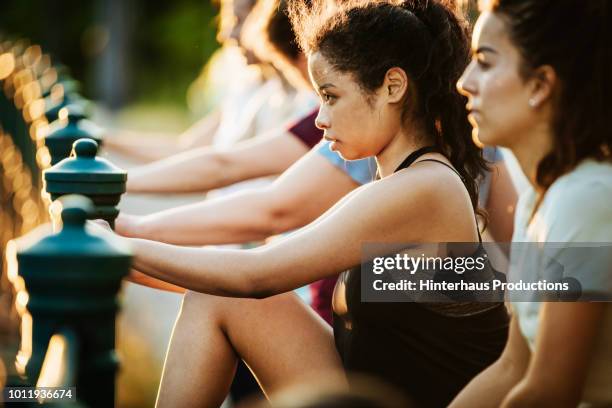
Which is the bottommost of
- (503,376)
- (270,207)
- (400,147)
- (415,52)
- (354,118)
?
(270,207)

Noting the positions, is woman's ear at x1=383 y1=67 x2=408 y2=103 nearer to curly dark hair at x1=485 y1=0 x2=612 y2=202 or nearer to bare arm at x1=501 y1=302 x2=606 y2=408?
curly dark hair at x1=485 y1=0 x2=612 y2=202

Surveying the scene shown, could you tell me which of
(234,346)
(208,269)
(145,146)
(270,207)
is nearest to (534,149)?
(208,269)

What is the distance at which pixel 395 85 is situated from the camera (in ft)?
9.16

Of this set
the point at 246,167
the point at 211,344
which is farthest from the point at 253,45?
the point at 211,344

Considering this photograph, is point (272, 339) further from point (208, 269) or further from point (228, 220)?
point (228, 220)

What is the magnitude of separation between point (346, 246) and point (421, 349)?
39cm

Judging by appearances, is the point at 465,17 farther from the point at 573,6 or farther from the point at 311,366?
the point at 311,366

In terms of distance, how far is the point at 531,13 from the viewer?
7.39 ft

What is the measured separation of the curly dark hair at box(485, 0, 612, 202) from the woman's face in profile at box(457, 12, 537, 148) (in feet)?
0.17

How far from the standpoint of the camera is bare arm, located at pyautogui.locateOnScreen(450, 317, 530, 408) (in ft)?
7.54

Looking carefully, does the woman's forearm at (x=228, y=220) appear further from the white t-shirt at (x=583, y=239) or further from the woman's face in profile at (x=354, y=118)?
the white t-shirt at (x=583, y=239)

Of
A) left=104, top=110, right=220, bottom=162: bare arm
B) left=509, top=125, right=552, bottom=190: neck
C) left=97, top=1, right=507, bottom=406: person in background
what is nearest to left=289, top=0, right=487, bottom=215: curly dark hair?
left=97, top=1, right=507, bottom=406: person in background

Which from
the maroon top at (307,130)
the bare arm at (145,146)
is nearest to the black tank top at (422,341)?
the maroon top at (307,130)

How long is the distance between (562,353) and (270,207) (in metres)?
1.60
